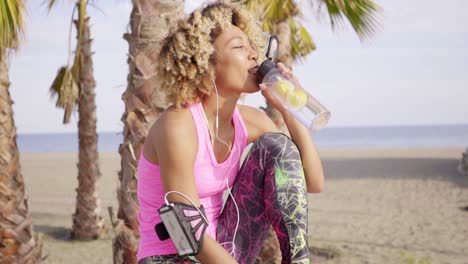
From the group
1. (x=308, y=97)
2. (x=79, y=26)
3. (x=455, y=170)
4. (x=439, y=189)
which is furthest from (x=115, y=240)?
(x=455, y=170)

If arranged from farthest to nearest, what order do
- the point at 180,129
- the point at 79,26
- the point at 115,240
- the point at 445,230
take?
the point at 445,230 → the point at 79,26 → the point at 115,240 → the point at 180,129

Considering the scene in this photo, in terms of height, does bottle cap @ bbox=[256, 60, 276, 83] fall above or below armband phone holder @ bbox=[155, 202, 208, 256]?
above

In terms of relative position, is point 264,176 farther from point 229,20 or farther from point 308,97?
point 229,20

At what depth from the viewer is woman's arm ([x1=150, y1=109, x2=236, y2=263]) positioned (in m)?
2.29

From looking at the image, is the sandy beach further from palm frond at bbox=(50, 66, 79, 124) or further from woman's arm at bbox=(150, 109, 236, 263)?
woman's arm at bbox=(150, 109, 236, 263)

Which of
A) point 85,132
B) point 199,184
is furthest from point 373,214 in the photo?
point 199,184

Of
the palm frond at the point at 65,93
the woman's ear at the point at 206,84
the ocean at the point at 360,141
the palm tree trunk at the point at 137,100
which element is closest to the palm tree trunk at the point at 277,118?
the palm tree trunk at the point at 137,100

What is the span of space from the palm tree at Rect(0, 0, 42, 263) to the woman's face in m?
2.19

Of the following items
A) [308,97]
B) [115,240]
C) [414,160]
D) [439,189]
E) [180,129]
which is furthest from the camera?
[414,160]

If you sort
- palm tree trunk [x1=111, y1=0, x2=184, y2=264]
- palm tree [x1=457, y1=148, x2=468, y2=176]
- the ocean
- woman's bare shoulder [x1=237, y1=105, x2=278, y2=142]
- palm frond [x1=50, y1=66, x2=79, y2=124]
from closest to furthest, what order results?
woman's bare shoulder [x1=237, y1=105, x2=278, y2=142]
palm tree trunk [x1=111, y1=0, x2=184, y2=264]
palm frond [x1=50, y1=66, x2=79, y2=124]
palm tree [x1=457, y1=148, x2=468, y2=176]
the ocean

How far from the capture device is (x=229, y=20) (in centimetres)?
250

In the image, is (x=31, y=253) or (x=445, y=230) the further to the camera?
(x=445, y=230)

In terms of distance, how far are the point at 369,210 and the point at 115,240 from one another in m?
9.10

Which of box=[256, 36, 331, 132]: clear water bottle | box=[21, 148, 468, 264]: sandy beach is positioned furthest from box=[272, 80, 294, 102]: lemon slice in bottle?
box=[21, 148, 468, 264]: sandy beach
